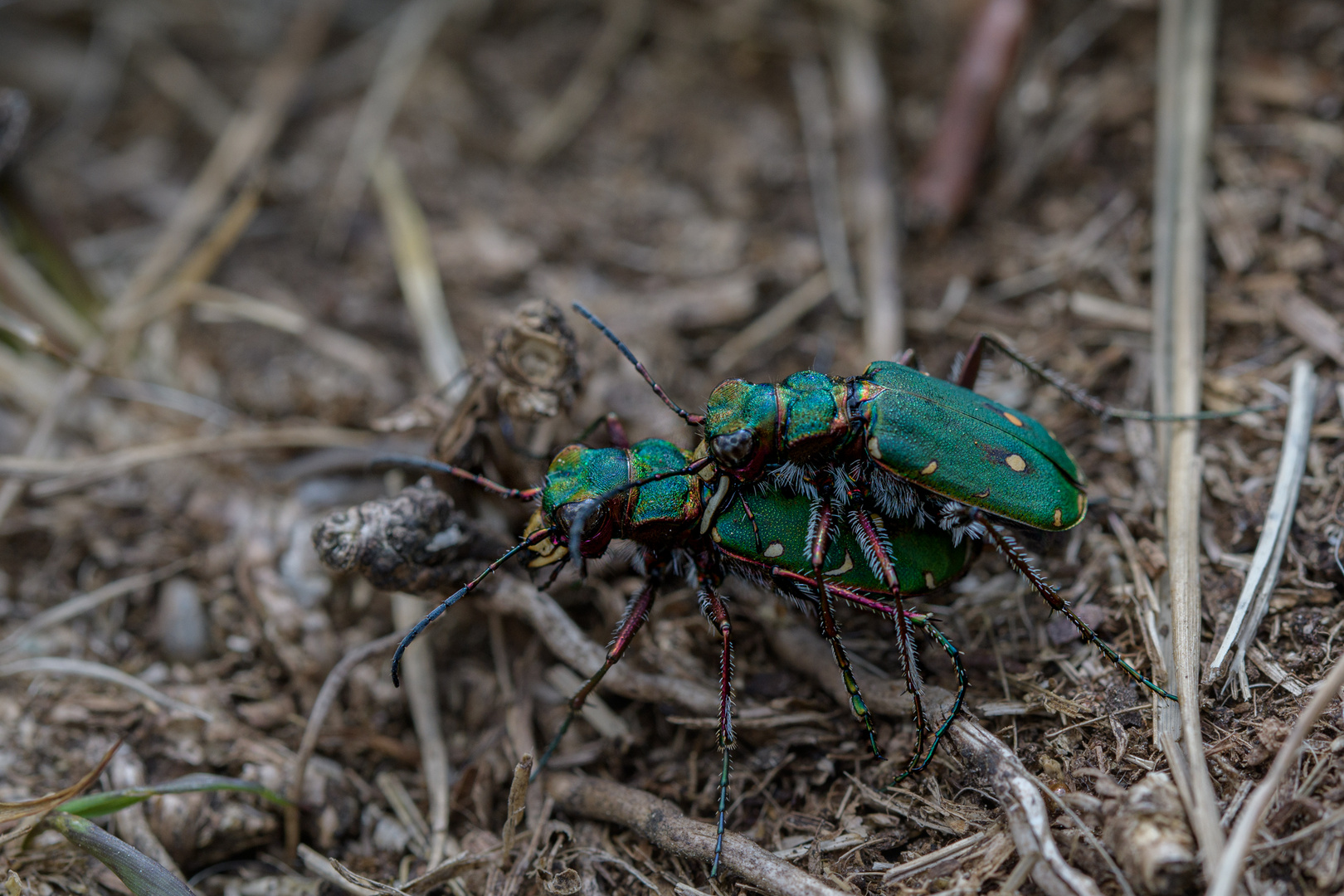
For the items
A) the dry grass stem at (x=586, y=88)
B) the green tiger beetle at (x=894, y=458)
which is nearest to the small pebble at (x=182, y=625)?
the green tiger beetle at (x=894, y=458)

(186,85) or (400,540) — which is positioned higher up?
(186,85)

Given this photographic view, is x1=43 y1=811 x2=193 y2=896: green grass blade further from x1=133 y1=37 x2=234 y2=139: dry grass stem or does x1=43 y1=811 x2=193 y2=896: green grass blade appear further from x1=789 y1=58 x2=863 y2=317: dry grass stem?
x1=133 y1=37 x2=234 y2=139: dry grass stem

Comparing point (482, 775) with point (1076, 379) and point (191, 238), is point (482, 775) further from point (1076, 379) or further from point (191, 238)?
point (191, 238)

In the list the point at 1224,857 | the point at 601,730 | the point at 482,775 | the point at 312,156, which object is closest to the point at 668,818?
the point at 601,730

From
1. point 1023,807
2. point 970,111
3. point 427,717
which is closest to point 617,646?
point 427,717

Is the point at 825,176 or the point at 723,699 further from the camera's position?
the point at 825,176

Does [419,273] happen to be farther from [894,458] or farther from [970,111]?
[970,111]

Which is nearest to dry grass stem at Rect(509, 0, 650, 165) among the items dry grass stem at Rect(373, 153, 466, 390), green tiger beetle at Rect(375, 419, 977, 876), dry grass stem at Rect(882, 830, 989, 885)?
dry grass stem at Rect(373, 153, 466, 390)

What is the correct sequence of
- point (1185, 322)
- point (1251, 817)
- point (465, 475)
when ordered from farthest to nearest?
point (1185, 322), point (465, 475), point (1251, 817)
